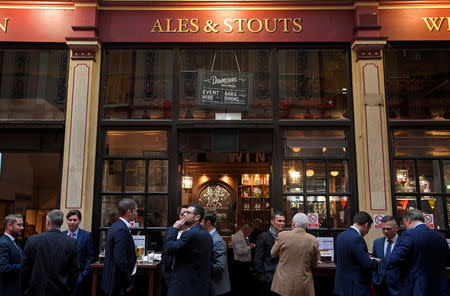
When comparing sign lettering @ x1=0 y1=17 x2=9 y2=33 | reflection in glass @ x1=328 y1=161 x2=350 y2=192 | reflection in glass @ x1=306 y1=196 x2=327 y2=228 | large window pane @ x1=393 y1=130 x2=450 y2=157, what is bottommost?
reflection in glass @ x1=306 y1=196 x2=327 y2=228

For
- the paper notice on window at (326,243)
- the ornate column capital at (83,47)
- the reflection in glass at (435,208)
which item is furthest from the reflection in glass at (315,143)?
the ornate column capital at (83,47)

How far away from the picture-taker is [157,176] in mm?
8156

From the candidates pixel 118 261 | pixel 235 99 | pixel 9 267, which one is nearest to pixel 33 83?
pixel 235 99

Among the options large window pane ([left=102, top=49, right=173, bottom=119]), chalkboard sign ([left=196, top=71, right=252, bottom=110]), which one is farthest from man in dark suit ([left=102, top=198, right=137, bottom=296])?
chalkboard sign ([left=196, top=71, right=252, bottom=110])

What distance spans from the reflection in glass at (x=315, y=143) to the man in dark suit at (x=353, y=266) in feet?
9.22

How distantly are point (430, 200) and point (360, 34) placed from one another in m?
3.45

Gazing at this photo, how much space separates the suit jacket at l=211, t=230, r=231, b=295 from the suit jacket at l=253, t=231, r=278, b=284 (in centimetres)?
59

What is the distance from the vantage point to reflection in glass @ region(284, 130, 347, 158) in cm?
820

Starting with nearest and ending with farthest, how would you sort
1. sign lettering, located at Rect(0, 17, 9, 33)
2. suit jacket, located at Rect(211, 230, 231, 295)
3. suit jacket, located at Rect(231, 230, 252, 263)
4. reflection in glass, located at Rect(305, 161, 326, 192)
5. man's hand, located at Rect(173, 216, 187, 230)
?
1. man's hand, located at Rect(173, 216, 187, 230)
2. suit jacket, located at Rect(211, 230, 231, 295)
3. reflection in glass, located at Rect(305, 161, 326, 192)
4. sign lettering, located at Rect(0, 17, 9, 33)
5. suit jacket, located at Rect(231, 230, 252, 263)

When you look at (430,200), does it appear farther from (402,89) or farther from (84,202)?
(84,202)

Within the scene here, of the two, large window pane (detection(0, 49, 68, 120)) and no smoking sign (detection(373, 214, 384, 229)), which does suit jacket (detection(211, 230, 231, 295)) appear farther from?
large window pane (detection(0, 49, 68, 120))

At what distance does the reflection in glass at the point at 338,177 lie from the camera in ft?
26.4

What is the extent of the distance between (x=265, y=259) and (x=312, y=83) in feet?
12.6

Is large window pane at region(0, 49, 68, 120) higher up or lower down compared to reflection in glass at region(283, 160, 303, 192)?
higher up
